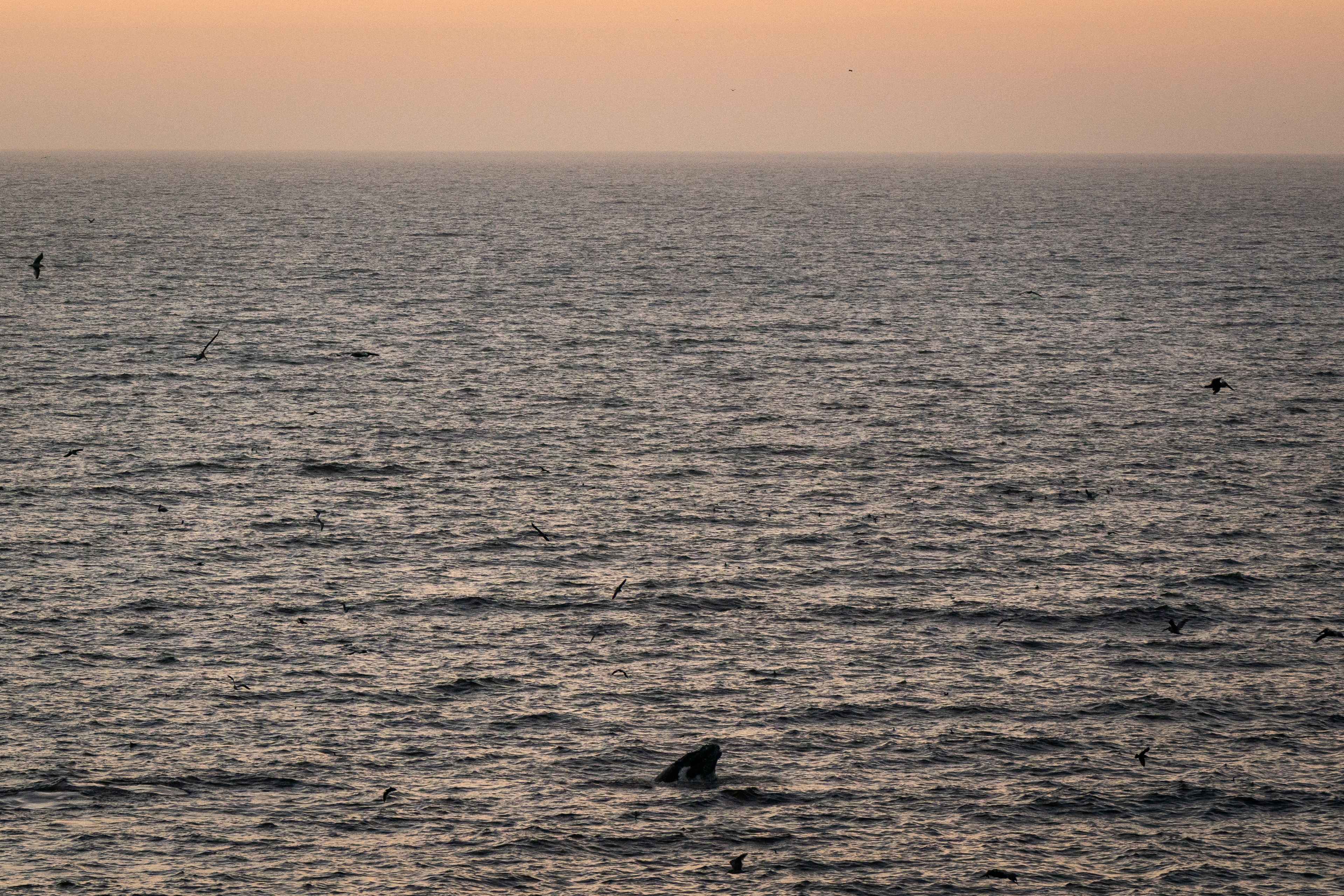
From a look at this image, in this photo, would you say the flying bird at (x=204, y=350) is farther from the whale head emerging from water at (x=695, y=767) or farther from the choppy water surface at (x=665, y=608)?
the whale head emerging from water at (x=695, y=767)

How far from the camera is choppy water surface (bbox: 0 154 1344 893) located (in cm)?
2386

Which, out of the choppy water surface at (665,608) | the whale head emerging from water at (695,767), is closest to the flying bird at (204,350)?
the choppy water surface at (665,608)

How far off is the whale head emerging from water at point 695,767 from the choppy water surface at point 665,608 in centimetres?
39

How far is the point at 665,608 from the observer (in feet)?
117

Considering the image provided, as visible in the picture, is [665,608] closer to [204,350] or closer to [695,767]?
[695,767]

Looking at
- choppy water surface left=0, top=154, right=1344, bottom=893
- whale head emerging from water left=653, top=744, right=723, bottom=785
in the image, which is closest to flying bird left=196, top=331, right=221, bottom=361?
choppy water surface left=0, top=154, right=1344, bottom=893

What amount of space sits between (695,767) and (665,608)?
33.1ft

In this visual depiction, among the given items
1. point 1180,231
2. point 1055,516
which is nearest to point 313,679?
point 1055,516

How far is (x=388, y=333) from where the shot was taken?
7919 cm

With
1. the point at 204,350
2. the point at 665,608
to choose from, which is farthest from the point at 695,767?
the point at 204,350

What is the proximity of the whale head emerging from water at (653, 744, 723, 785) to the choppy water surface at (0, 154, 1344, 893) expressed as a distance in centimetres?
39

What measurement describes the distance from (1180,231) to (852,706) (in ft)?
465

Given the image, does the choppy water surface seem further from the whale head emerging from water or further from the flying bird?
the flying bird

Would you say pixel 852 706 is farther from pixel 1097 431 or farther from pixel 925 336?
pixel 925 336
